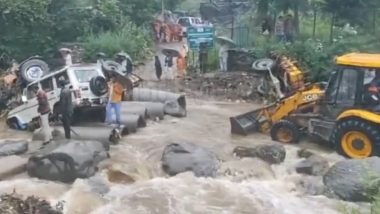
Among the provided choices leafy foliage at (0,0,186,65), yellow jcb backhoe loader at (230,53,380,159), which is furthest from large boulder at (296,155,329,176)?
leafy foliage at (0,0,186,65)

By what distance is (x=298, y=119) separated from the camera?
14.7m

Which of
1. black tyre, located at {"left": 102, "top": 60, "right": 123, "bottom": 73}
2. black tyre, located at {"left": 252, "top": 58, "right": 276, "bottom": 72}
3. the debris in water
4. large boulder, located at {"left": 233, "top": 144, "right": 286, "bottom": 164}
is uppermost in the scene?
black tyre, located at {"left": 252, "top": 58, "right": 276, "bottom": 72}

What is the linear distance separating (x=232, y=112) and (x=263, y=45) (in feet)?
15.5

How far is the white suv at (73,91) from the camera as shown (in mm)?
15180

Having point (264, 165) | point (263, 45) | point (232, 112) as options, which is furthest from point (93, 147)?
point (263, 45)

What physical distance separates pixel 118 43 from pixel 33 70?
292 inches

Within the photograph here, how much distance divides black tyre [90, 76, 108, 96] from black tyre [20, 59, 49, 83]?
2022mm

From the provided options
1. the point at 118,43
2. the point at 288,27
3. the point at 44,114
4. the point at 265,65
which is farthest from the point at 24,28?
the point at 265,65

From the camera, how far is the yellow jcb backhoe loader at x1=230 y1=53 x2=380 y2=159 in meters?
13.0

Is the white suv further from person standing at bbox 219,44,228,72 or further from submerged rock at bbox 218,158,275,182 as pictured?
person standing at bbox 219,44,228,72

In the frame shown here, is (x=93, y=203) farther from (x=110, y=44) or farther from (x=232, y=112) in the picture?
(x=110, y=44)

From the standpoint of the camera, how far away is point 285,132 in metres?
14.8

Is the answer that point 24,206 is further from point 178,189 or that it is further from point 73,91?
point 73,91

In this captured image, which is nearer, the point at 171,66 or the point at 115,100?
the point at 115,100
